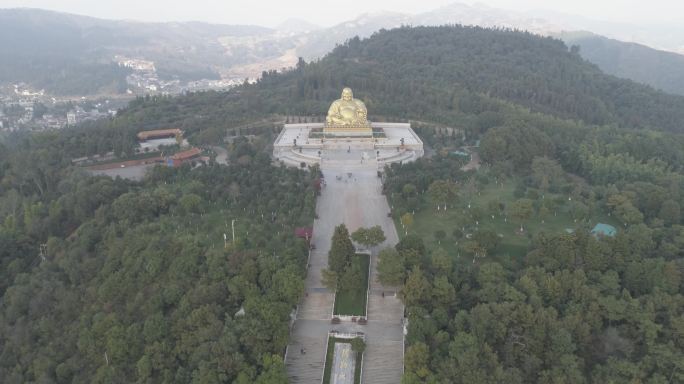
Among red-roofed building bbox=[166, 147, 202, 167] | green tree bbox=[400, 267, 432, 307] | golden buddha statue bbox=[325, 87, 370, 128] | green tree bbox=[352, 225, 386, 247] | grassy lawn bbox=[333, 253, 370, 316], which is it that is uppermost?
golden buddha statue bbox=[325, 87, 370, 128]

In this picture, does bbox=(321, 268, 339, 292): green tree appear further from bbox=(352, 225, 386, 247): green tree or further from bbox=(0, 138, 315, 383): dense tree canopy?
bbox=(352, 225, 386, 247): green tree

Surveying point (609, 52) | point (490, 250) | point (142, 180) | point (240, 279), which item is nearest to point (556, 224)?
point (490, 250)

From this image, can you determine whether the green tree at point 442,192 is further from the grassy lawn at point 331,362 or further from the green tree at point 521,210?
the grassy lawn at point 331,362

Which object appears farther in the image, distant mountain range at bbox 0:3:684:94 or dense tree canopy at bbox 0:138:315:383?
distant mountain range at bbox 0:3:684:94

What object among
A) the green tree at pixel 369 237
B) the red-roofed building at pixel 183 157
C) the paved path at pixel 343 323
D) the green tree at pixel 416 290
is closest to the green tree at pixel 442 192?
the paved path at pixel 343 323

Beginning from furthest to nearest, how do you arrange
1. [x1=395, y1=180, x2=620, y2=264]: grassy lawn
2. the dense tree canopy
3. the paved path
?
[x1=395, y1=180, x2=620, y2=264]: grassy lawn → the dense tree canopy → the paved path

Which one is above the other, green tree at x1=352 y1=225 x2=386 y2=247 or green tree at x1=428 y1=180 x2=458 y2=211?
green tree at x1=428 y1=180 x2=458 y2=211

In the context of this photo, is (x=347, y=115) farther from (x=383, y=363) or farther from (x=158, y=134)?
(x=383, y=363)

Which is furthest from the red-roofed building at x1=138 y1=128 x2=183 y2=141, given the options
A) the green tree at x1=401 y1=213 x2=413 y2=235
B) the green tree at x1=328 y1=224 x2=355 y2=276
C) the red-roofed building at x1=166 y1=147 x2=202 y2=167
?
the green tree at x1=328 y1=224 x2=355 y2=276

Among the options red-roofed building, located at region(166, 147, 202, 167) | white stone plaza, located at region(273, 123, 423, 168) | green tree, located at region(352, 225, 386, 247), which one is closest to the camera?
green tree, located at region(352, 225, 386, 247)
